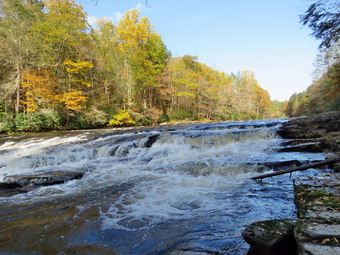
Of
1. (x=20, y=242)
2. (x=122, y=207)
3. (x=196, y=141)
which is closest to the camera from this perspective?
(x=20, y=242)

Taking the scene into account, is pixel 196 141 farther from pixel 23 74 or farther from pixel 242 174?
pixel 23 74

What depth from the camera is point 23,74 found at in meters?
15.0

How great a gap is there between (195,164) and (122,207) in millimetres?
2939

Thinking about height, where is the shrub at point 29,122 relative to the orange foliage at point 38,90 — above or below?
below

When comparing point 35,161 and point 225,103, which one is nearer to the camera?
point 35,161

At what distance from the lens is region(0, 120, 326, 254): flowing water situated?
2717mm

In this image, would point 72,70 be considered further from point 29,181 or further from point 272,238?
point 272,238

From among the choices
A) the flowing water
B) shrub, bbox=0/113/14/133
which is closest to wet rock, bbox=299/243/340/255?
the flowing water

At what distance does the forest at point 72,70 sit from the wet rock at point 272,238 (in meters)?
16.2

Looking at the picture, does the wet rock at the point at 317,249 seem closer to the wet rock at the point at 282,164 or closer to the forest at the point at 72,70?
the wet rock at the point at 282,164

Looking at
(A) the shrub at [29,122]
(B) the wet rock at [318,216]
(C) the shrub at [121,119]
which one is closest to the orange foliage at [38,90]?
(A) the shrub at [29,122]

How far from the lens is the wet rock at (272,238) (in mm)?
1918

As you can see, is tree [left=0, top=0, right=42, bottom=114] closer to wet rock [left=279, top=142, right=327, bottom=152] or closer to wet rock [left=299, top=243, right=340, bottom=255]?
wet rock [left=279, top=142, right=327, bottom=152]

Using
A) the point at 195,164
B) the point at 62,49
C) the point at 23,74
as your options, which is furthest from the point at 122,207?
the point at 62,49
